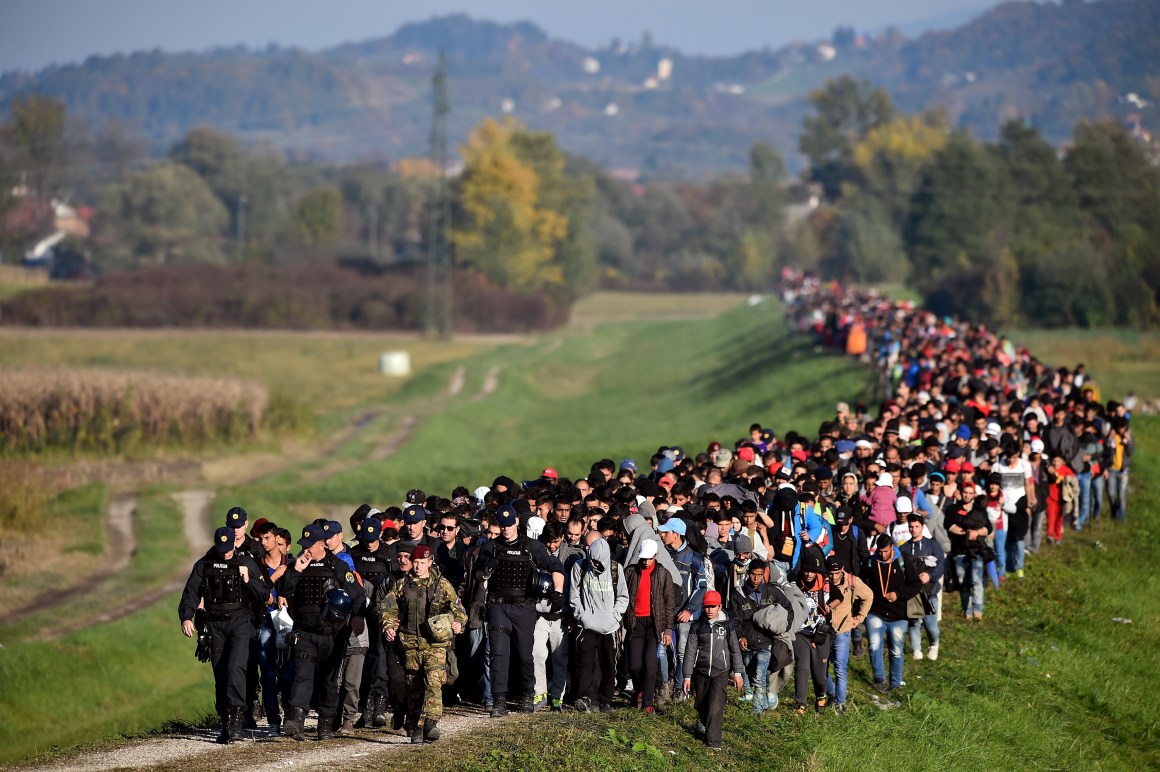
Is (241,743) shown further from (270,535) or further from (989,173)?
(989,173)

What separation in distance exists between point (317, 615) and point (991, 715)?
8055mm

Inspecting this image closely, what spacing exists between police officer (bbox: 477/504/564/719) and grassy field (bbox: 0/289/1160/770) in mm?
707

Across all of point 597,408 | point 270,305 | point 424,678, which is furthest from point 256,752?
point 270,305

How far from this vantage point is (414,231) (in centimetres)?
17288

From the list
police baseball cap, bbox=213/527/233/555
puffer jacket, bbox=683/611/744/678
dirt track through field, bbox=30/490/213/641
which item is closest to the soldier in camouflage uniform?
police baseball cap, bbox=213/527/233/555

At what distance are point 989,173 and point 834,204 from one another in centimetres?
4956

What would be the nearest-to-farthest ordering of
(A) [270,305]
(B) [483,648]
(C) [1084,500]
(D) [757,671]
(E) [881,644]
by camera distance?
(B) [483,648]
(D) [757,671]
(E) [881,644]
(C) [1084,500]
(A) [270,305]

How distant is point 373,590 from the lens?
13.7 metres

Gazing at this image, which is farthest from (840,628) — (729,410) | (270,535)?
(729,410)

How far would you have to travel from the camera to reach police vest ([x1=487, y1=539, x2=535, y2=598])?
14.2 m

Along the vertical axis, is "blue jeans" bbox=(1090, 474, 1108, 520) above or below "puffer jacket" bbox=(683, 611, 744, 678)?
below

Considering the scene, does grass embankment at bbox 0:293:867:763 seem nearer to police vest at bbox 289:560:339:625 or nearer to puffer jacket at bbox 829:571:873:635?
police vest at bbox 289:560:339:625

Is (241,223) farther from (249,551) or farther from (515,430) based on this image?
(249,551)

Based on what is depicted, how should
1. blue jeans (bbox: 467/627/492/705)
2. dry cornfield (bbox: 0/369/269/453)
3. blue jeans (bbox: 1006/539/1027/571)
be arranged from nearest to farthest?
blue jeans (bbox: 467/627/492/705) < blue jeans (bbox: 1006/539/1027/571) < dry cornfield (bbox: 0/369/269/453)
